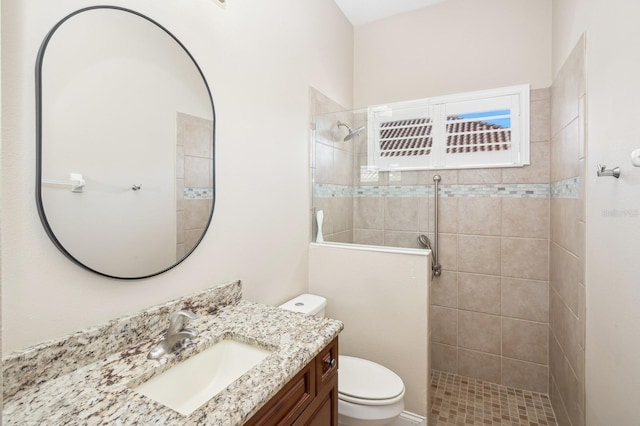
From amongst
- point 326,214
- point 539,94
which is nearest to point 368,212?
point 326,214

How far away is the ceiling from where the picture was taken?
247 cm

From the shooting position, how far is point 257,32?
161 cm

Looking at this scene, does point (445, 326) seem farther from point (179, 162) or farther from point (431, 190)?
point (179, 162)

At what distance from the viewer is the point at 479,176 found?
7.48 feet

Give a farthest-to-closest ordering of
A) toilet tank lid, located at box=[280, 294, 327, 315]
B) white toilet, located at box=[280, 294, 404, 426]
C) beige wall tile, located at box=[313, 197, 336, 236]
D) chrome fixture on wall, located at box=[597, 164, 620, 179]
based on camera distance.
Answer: beige wall tile, located at box=[313, 197, 336, 236]
toilet tank lid, located at box=[280, 294, 327, 315]
white toilet, located at box=[280, 294, 404, 426]
chrome fixture on wall, located at box=[597, 164, 620, 179]

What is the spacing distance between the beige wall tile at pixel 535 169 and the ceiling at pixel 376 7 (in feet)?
4.76

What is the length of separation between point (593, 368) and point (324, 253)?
146 centimetres

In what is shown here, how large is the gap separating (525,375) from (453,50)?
8.49 ft

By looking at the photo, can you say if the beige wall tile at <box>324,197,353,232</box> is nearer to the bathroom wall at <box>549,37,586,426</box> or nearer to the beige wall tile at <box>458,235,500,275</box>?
the beige wall tile at <box>458,235,500,275</box>

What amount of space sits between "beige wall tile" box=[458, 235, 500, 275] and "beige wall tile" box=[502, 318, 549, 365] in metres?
0.41

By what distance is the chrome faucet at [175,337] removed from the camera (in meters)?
Answer: 0.95

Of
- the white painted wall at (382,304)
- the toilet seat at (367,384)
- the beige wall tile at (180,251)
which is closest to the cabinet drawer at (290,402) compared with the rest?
the toilet seat at (367,384)

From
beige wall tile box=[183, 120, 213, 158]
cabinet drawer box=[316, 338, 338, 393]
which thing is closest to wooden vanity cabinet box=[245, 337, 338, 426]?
cabinet drawer box=[316, 338, 338, 393]

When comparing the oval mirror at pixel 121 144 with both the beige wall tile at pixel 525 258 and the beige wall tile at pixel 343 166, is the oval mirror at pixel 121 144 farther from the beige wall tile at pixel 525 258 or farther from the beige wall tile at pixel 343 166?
the beige wall tile at pixel 525 258
